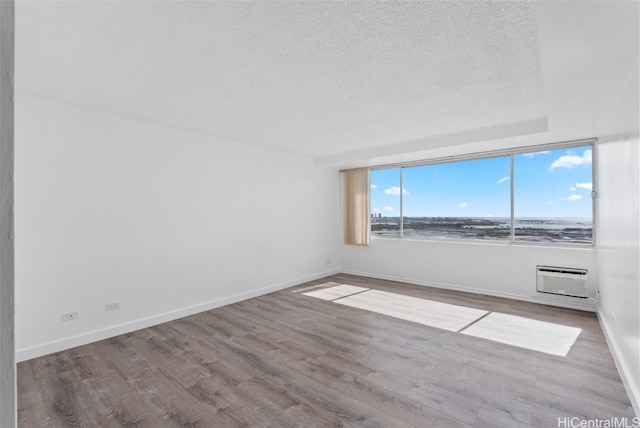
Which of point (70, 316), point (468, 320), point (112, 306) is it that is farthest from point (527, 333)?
point (70, 316)

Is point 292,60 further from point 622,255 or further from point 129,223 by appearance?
point 622,255

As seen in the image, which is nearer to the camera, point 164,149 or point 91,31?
point 91,31

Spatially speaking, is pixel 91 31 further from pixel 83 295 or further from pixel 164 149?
pixel 83 295

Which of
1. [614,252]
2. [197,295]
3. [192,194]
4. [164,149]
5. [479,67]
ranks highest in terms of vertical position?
[479,67]

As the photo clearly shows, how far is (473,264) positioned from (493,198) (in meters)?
1.15

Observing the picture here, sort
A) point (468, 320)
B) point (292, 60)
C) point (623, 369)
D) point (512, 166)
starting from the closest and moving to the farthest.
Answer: point (292, 60)
point (623, 369)
point (468, 320)
point (512, 166)

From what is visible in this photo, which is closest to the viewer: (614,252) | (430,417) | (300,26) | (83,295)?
(300,26)

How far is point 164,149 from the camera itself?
3.92m

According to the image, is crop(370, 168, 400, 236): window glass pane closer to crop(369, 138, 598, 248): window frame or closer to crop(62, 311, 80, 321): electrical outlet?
crop(369, 138, 598, 248): window frame

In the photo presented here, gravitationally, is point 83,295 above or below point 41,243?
below

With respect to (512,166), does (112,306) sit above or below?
below

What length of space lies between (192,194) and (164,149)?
66 centimetres

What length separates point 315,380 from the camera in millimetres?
2539

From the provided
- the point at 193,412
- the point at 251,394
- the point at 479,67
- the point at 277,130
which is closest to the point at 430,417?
the point at 251,394
